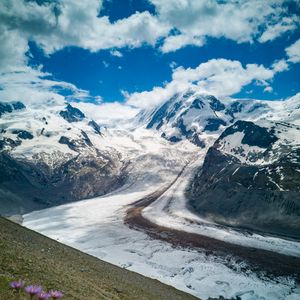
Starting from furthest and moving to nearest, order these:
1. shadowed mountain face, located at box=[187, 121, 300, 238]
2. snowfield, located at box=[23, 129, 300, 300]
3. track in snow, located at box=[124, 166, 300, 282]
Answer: shadowed mountain face, located at box=[187, 121, 300, 238]
track in snow, located at box=[124, 166, 300, 282]
snowfield, located at box=[23, 129, 300, 300]

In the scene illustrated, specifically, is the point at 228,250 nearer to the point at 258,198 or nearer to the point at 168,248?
the point at 168,248

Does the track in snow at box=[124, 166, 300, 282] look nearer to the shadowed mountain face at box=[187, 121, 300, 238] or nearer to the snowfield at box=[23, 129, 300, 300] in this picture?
the snowfield at box=[23, 129, 300, 300]

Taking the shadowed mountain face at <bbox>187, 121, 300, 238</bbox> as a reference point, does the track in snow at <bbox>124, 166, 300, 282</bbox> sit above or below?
below

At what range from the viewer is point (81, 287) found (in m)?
24.1

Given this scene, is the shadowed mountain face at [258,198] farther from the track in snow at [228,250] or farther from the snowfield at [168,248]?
the track in snow at [228,250]

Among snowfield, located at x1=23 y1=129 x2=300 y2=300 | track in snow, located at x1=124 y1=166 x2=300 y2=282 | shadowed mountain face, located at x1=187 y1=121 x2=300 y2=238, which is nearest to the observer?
snowfield, located at x1=23 y1=129 x2=300 y2=300

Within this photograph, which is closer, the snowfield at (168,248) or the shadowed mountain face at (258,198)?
the snowfield at (168,248)

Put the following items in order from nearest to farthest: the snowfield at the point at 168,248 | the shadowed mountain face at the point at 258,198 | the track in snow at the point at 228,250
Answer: the snowfield at the point at 168,248
the track in snow at the point at 228,250
the shadowed mountain face at the point at 258,198

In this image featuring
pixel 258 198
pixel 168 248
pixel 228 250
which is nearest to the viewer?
pixel 228 250

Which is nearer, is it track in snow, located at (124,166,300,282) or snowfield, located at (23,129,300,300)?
snowfield, located at (23,129,300,300)

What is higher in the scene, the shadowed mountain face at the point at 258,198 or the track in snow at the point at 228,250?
the shadowed mountain face at the point at 258,198

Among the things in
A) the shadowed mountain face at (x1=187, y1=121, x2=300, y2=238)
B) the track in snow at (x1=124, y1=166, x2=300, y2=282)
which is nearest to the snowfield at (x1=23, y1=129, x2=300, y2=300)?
the track in snow at (x1=124, y1=166, x2=300, y2=282)

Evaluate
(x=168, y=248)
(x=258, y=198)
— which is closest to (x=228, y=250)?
(x=168, y=248)

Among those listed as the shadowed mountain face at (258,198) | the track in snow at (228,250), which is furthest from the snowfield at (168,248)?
the shadowed mountain face at (258,198)
